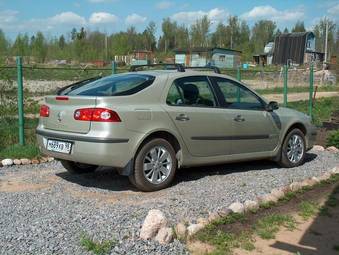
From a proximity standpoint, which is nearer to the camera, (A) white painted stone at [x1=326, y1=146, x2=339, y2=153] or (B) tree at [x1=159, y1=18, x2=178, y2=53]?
(A) white painted stone at [x1=326, y1=146, x2=339, y2=153]

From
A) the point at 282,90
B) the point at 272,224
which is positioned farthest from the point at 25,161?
the point at 282,90

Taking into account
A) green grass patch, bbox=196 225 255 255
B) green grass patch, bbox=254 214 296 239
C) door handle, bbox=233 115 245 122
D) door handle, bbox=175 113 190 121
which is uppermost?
door handle, bbox=175 113 190 121

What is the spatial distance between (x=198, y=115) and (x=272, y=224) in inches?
81.7

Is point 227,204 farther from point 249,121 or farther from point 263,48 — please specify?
point 263,48

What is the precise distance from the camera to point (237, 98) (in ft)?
27.2

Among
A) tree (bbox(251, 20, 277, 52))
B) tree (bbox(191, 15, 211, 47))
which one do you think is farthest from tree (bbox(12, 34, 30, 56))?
tree (bbox(251, 20, 277, 52))

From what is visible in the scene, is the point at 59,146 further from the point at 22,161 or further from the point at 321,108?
the point at 321,108

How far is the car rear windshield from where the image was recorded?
6.54 m

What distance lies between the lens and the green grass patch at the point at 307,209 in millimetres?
5949

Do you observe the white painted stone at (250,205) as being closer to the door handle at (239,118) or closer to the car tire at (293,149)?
the door handle at (239,118)

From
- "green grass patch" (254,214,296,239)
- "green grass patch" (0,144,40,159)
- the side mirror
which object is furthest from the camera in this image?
"green grass patch" (0,144,40,159)

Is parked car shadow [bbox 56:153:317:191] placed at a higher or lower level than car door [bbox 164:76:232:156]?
lower

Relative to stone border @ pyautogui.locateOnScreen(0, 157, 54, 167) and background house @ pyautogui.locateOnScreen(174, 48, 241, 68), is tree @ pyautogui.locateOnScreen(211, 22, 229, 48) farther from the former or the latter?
stone border @ pyautogui.locateOnScreen(0, 157, 54, 167)

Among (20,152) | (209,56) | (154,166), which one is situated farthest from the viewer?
(209,56)
